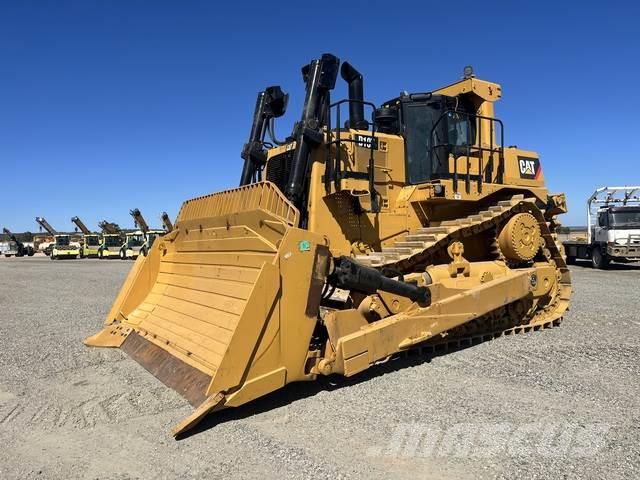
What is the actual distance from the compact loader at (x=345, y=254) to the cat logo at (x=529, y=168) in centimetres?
4

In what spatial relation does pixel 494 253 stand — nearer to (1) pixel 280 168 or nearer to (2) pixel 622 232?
(1) pixel 280 168

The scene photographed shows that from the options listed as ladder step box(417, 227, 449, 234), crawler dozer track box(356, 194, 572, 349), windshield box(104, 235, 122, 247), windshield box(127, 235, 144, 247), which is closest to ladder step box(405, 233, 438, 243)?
crawler dozer track box(356, 194, 572, 349)

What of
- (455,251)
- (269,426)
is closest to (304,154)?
(455,251)

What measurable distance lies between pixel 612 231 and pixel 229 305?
1979cm

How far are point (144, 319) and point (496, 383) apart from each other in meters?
4.37

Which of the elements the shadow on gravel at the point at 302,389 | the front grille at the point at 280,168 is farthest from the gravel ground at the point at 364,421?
the front grille at the point at 280,168

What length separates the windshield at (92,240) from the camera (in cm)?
4597

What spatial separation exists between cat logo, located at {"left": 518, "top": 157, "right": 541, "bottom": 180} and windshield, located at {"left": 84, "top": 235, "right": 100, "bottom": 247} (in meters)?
44.3

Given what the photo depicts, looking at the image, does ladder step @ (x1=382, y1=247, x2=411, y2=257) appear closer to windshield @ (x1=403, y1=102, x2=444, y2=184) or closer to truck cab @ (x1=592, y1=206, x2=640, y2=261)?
windshield @ (x1=403, y1=102, x2=444, y2=184)

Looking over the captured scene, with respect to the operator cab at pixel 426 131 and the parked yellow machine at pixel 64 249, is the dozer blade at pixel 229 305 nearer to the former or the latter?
the operator cab at pixel 426 131

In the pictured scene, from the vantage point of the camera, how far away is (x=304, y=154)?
21.1 ft

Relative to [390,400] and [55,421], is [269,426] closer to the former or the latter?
[390,400]

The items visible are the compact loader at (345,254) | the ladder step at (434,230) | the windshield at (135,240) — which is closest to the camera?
the compact loader at (345,254)

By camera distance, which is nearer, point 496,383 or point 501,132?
point 496,383
